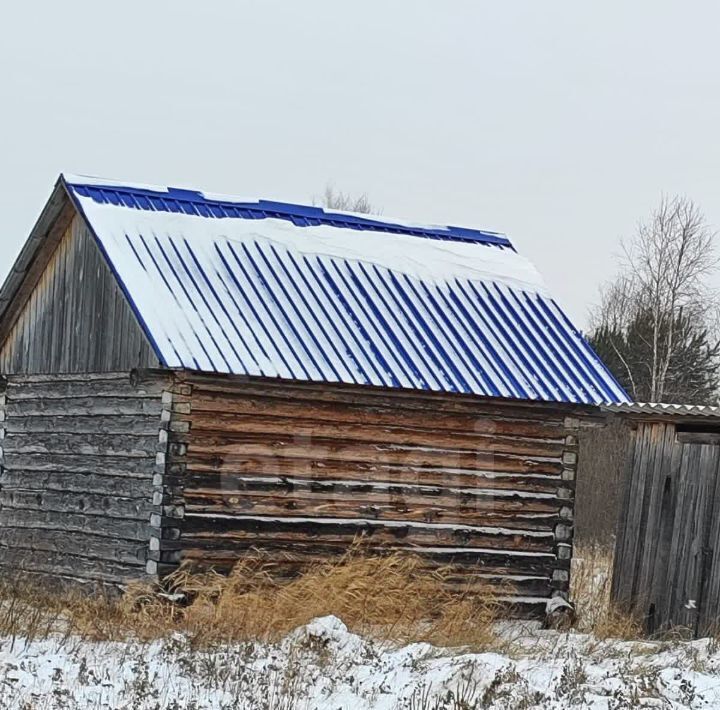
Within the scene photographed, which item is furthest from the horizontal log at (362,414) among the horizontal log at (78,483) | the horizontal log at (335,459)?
the horizontal log at (78,483)

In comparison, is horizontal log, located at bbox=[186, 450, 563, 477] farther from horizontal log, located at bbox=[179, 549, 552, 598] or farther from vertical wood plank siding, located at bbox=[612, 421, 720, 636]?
vertical wood plank siding, located at bbox=[612, 421, 720, 636]

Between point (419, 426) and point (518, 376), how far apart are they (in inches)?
49.6

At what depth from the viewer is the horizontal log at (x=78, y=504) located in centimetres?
1406

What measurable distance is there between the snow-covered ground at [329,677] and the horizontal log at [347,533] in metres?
2.44

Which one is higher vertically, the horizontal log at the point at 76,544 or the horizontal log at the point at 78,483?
→ the horizontal log at the point at 78,483

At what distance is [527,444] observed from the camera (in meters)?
15.6

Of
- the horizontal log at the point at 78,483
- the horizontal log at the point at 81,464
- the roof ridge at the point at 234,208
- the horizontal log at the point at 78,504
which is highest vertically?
the roof ridge at the point at 234,208

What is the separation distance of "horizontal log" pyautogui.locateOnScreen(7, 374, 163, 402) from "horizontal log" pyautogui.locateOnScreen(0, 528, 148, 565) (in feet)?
4.74

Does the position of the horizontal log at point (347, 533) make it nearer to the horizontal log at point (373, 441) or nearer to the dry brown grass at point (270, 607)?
the dry brown grass at point (270, 607)

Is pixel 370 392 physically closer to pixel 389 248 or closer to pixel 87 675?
pixel 389 248

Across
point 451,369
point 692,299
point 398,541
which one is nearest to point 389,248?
point 451,369

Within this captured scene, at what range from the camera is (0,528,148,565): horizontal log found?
552 inches

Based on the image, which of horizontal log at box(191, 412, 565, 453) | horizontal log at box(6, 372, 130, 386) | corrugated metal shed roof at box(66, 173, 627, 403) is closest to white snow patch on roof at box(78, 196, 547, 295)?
corrugated metal shed roof at box(66, 173, 627, 403)

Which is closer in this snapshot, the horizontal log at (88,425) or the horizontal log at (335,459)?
the horizontal log at (335,459)
